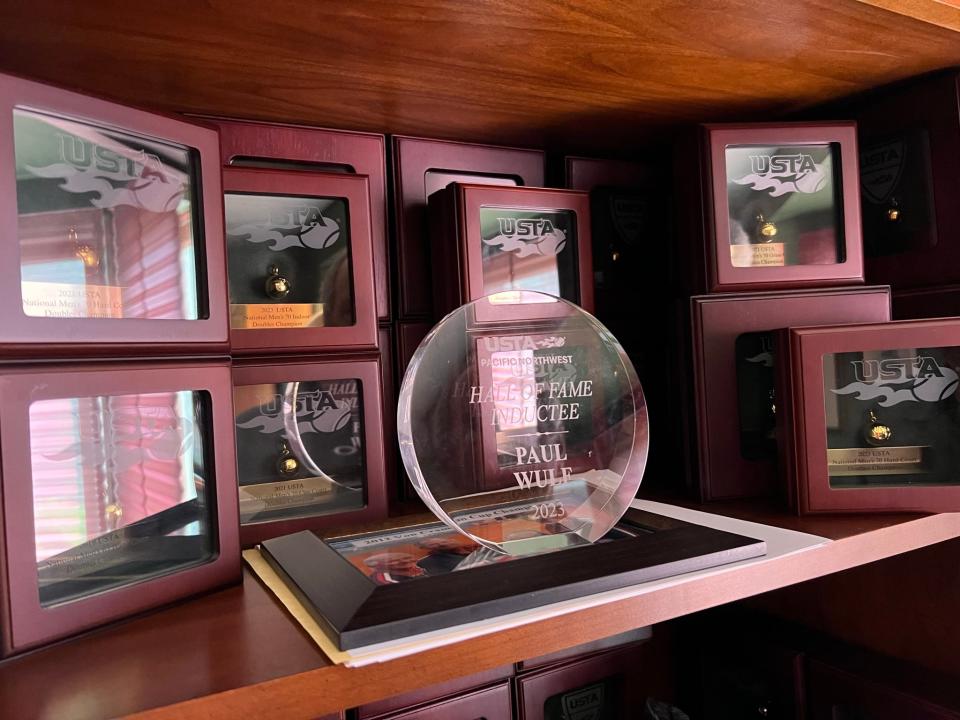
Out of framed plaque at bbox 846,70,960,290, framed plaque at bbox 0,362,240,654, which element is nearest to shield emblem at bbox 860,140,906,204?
framed plaque at bbox 846,70,960,290

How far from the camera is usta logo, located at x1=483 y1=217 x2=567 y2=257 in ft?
2.92

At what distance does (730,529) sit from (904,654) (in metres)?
0.39

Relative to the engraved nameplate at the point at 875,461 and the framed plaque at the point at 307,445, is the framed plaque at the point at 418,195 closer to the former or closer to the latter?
the framed plaque at the point at 307,445

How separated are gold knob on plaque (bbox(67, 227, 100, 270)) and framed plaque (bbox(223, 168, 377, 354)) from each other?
7.8 inches

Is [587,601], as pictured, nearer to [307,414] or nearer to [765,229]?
[307,414]

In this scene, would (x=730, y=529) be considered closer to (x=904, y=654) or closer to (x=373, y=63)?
(x=904, y=654)

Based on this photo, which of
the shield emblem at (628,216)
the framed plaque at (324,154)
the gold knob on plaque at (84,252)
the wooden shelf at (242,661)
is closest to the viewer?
the wooden shelf at (242,661)

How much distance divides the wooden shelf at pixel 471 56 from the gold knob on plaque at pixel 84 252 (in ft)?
0.67

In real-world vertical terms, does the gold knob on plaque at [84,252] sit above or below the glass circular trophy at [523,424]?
Answer: above

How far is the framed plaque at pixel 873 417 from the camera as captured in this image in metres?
0.77

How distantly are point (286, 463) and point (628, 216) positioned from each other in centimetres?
61

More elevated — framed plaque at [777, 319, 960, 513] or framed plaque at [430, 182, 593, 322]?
framed plaque at [430, 182, 593, 322]

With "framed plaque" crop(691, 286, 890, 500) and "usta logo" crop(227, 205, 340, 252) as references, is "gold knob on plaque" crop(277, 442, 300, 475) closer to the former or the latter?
"usta logo" crop(227, 205, 340, 252)

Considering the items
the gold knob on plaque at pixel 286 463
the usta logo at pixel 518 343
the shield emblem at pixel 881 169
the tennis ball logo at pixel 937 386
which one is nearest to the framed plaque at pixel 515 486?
the usta logo at pixel 518 343
